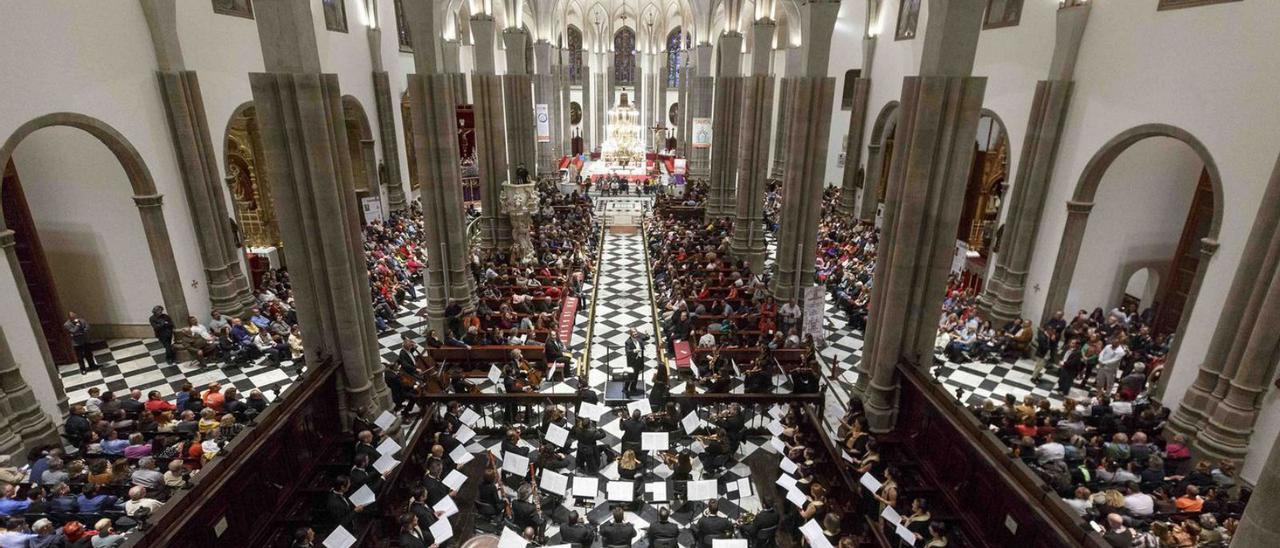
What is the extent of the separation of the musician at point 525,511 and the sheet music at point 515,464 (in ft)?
1.01

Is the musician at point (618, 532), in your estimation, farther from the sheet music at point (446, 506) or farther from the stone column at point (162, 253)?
the stone column at point (162, 253)

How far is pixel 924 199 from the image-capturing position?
8.91 m

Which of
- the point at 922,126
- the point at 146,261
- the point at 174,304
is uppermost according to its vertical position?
the point at 922,126

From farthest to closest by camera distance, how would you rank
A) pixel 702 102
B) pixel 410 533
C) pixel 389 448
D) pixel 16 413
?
1. pixel 702 102
2. pixel 16 413
3. pixel 389 448
4. pixel 410 533

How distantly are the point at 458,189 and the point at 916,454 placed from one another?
38.3 feet

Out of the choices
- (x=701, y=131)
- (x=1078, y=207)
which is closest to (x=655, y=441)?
(x=1078, y=207)

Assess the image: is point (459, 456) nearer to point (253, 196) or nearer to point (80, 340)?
point (80, 340)

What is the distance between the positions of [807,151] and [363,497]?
12312 mm

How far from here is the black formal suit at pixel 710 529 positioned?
7918 mm

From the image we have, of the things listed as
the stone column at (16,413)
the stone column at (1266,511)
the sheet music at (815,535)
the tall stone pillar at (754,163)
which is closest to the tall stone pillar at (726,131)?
the tall stone pillar at (754,163)

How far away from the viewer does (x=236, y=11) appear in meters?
15.4

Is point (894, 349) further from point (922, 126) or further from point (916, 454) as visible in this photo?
point (922, 126)

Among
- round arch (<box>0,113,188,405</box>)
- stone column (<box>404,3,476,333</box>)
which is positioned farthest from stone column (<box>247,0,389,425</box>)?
round arch (<box>0,113,188,405</box>)

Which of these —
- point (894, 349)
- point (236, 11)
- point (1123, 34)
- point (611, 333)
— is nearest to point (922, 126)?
point (894, 349)
